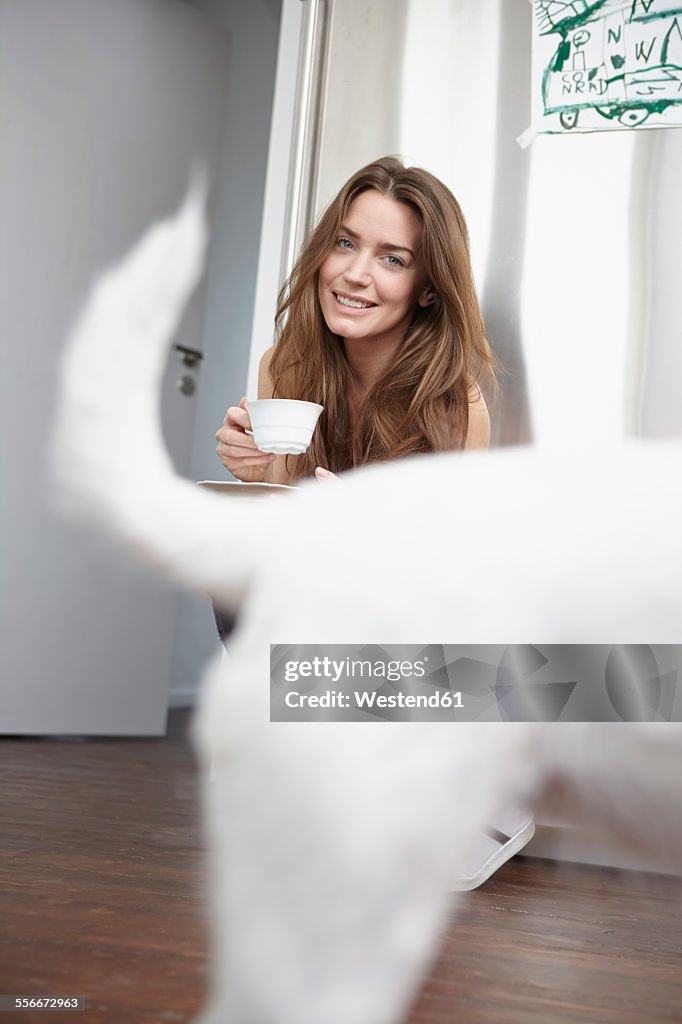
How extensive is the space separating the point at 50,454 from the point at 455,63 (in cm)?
128

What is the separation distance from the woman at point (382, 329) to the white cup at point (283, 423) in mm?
333

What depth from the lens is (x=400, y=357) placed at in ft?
4.12

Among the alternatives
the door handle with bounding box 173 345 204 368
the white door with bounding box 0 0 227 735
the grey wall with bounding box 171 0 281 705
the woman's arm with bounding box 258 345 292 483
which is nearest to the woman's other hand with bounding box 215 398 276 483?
the woman's arm with bounding box 258 345 292 483

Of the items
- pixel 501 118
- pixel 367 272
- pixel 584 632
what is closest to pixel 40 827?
pixel 367 272

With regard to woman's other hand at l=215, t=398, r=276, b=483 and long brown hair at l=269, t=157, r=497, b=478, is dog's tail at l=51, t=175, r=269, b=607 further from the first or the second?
long brown hair at l=269, t=157, r=497, b=478

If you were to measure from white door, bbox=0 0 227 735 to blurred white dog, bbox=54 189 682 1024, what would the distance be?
1696 mm

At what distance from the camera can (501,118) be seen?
61.4 inches

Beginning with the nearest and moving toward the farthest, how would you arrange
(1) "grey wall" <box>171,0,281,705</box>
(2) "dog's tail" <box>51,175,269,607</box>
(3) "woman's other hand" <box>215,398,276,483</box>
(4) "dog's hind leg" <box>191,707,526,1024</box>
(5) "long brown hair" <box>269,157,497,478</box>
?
(4) "dog's hind leg" <box>191,707,526,1024</box> → (2) "dog's tail" <box>51,175,269,607</box> → (3) "woman's other hand" <box>215,398,276,483</box> → (5) "long brown hair" <box>269,157,497,478</box> → (1) "grey wall" <box>171,0,281,705</box>

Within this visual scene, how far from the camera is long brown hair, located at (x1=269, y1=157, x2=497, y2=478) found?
121 centimetres

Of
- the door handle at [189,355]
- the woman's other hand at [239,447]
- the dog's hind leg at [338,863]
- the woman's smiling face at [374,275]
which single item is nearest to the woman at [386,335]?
the woman's smiling face at [374,275]

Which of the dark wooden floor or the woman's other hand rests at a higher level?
the woman's other hand

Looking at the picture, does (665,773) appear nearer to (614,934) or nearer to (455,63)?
(614,934)

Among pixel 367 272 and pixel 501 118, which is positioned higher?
pixel 501 118

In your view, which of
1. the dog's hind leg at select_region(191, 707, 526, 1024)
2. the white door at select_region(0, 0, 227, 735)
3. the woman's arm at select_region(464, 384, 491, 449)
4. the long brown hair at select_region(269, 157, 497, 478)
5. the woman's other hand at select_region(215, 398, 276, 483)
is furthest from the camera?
the white door at select_region(0, 0, 227, 735)
